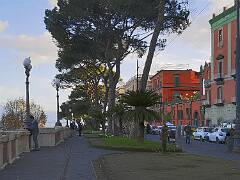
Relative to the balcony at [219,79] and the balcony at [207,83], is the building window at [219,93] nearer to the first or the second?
the balcony at [219,79]

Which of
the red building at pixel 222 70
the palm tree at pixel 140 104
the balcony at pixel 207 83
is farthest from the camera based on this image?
the balcony at pixel 207 83

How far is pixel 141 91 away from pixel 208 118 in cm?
5706

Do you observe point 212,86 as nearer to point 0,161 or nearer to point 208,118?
point 208,118

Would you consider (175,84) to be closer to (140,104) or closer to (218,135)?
(218,135)

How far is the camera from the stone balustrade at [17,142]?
1631 cm

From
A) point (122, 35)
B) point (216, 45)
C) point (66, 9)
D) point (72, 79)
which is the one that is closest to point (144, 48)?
point (122, 35)

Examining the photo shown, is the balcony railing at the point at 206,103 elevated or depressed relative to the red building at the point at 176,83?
depressed

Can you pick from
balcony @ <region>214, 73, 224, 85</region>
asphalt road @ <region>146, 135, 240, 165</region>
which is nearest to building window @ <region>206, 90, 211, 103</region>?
balcony @ <region>214, 73, 224, 85</region>

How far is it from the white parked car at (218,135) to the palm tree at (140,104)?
22.4 meters

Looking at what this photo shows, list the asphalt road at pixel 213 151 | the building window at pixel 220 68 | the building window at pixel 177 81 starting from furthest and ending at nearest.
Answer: the building window at pixel 177 81
the building window at pixel 220 68
the asphalt road at pixel 213 151

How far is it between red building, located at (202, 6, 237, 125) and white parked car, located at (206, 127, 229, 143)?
1780 centimetres

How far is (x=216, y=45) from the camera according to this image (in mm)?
77438

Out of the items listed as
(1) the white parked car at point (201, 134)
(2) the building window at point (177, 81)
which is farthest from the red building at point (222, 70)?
(2) the building window at point (177, 81)

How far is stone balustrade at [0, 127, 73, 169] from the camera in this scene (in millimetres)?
16312
